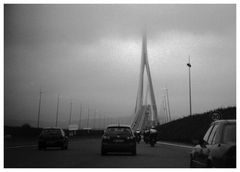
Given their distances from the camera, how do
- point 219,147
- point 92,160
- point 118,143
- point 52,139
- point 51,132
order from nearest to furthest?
point 219,147 → point 92,160 → point 118,143 → point 52,139 → point 51,132

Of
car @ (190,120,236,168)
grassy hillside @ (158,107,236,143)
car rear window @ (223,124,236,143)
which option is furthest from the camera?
grassy hillside @ (158,107,236,143)

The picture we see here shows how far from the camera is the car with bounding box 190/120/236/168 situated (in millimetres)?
8742

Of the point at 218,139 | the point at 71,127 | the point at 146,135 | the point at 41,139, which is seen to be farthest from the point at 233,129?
the point at 71,127

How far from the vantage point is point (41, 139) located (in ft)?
94.9

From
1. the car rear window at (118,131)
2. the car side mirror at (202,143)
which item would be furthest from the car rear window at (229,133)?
the car rear window at (118,131)

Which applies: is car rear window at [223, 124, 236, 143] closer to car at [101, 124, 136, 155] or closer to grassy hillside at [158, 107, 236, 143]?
car at [101, 124, 136, 155]

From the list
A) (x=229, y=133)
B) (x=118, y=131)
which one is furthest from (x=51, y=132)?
(x=229, y=133)

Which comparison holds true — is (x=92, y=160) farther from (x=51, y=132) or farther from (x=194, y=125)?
(x=194, y=125)

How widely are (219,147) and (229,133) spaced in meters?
0.39

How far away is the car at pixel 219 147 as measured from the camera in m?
8.74

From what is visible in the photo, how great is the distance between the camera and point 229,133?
9.43m

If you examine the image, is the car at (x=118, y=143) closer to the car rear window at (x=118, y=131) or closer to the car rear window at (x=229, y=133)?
the car rear window at (x=118, y=131)

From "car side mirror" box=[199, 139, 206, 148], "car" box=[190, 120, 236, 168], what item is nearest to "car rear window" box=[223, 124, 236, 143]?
"car" box=[190, 120, 236, 168]

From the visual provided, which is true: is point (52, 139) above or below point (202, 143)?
above
